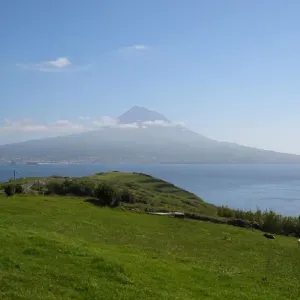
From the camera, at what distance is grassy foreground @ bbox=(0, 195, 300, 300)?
13445 millimetres

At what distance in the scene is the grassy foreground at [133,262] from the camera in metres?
13.4

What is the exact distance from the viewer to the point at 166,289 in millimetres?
14477

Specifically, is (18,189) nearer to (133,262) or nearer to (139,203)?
(139,203)

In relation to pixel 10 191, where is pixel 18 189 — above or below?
above

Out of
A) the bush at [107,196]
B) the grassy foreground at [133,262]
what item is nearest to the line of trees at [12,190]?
the bush at [107,196]

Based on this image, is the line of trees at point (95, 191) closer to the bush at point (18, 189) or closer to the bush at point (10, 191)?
the bush at point (18, 189)

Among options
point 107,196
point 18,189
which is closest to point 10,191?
point 18,189

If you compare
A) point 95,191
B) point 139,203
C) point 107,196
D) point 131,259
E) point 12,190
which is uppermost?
point 12,190

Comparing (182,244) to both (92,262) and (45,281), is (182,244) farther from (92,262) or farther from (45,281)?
(45,281)

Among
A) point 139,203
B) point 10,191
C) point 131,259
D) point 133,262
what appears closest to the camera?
point 133,262

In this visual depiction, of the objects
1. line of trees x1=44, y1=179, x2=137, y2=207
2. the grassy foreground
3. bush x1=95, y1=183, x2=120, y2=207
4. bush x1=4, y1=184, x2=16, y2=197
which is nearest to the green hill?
the grassy foreground

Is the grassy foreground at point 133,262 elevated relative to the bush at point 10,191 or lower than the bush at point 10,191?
lower

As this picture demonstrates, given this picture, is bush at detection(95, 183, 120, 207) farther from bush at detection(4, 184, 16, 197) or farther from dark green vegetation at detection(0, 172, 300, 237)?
bush at detection(4, 184, 16, 197)

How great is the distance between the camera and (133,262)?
57.4 feet
